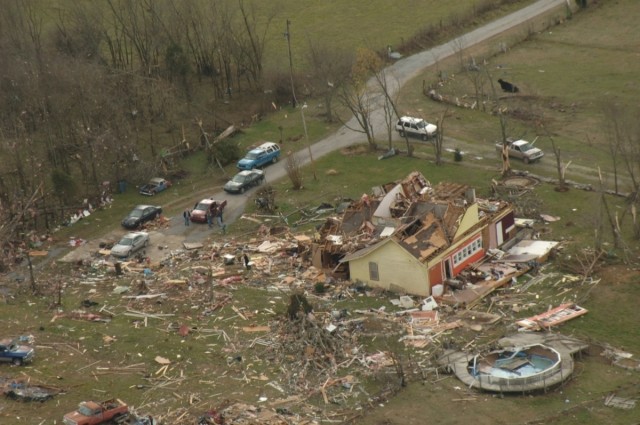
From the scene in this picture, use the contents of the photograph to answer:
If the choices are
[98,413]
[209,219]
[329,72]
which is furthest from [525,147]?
[98,413]

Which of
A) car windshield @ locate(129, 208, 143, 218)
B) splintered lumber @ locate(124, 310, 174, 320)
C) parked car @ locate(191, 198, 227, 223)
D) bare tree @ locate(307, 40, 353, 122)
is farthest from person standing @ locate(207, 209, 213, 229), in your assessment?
bare tree @ locate(307, 40, 353, 122)

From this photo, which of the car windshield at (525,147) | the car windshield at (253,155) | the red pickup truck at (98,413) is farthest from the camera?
the car windshield at (253,155)

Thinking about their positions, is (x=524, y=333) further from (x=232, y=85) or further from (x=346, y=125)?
(x=232, y=85)

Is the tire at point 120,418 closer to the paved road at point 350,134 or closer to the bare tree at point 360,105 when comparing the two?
the paved road at point 350,134

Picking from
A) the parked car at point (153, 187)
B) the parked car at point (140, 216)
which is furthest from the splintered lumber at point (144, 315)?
the parked car at point (153, 187)

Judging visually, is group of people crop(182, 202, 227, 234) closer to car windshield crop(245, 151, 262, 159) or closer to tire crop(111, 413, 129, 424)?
car windshield crop(245, 151, 262, 159)

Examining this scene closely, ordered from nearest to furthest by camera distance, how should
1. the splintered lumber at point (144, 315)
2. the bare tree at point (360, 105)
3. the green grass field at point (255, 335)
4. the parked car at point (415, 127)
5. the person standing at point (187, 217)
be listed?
the green grass field at point (255, 335) < the splintered lumber at point (144, 315) < the person standing at point (187, 217) < the bare tree at point (360, 105) < the parked car at point (415, 127)

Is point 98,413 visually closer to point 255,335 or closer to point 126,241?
point 255,335
